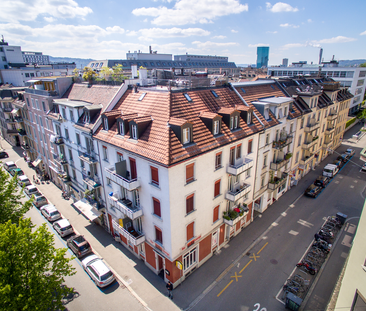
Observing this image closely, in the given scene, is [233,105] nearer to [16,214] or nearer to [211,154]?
[211,154]

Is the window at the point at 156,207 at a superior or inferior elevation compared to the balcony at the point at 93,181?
superior

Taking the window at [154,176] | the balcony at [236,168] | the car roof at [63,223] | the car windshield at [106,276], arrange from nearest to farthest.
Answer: the window at [154,176] < the car windshield at [106,276] < the balcony at [236,168] < the car roof at [63,223]

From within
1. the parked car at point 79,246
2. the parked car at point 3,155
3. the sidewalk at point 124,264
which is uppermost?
the parked car at point 3,155

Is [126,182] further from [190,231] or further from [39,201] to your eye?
[39,201]

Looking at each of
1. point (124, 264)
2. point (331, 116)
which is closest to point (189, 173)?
point (124, 264)

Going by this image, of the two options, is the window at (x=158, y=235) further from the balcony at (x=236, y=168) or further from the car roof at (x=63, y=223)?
the car roof at (x=63, y=223)

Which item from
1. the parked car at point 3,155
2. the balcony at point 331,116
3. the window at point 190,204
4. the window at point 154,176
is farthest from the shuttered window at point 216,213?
the parked car at point 3,155

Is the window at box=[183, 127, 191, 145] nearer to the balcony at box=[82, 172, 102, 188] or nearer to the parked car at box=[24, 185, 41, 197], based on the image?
the balcony at box=[82, 172, 102, 188]
